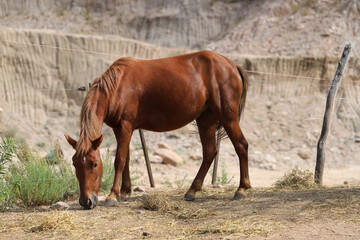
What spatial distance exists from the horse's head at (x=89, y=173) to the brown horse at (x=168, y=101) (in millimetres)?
285

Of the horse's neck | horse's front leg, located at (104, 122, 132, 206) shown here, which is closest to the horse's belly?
horse's front leg, located at (104, 122, 132, 206)

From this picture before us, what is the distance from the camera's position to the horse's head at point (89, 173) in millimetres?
4785

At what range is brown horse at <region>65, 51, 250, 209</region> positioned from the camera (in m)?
5.36

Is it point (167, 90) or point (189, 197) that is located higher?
point (167, 90)

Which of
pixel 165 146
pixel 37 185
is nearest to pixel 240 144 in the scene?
pixel 37 185

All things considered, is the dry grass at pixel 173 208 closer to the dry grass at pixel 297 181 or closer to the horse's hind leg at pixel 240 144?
the horse's hind leg at pixel 240 144

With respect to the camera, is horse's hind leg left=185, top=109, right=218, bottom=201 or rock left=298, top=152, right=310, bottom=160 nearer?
horse's hind leg left=185, top=109, right=218, bottom=201

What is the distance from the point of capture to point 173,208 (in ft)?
16.0

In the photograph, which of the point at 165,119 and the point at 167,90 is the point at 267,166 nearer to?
the point at 165,119

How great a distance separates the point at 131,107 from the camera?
5426 mm

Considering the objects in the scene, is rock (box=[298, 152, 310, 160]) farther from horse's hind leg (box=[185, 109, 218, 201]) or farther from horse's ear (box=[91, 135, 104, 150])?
horse's ear (box=[91, 135, 104, 150])

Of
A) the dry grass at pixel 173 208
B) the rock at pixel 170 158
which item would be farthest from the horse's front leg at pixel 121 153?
the rock at pixel 170 158

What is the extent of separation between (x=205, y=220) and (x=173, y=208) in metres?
0.61

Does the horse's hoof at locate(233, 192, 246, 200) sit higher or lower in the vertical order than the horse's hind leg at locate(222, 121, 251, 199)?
lower
